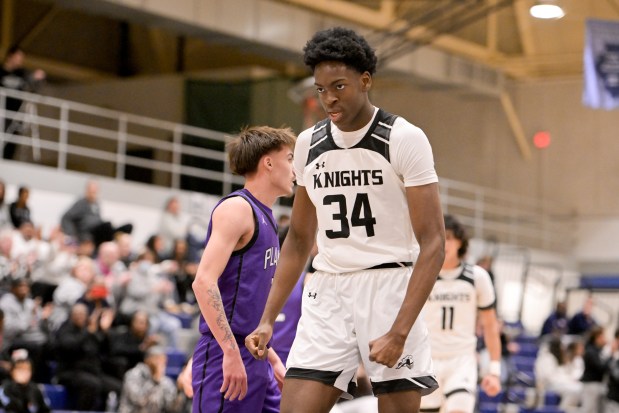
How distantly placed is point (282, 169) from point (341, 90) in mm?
1187

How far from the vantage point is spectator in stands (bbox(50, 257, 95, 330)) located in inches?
553

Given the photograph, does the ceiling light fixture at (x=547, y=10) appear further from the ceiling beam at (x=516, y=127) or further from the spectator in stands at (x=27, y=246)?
the ceiling beam at (x=516, y=127)

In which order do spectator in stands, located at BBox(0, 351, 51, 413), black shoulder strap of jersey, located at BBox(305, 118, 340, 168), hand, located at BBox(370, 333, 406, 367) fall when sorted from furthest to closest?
1. spectator in stands, located at BBox(0, 351, 51, 413)
2. black shoulder strap of jersey, located at BBox(305, 118, 340, 168)
3. hand, located at BBox(370, 333, 406, 367)

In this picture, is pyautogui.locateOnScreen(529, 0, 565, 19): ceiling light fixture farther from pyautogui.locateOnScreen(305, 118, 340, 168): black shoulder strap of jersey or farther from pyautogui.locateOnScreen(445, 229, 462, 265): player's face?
pyautogui.locateOnScreen(305, 118, 340, 168): black shoulder strap of jersey

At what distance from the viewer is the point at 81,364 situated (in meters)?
13.6

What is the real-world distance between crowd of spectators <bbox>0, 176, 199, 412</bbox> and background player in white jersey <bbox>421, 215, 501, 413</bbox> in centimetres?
513

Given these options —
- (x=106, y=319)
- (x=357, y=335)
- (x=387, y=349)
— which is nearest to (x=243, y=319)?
(x=357, y=335)

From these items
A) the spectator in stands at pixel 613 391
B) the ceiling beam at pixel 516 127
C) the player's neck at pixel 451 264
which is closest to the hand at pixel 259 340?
the player's neck at pixel 451 264

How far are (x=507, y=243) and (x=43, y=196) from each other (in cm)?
1402

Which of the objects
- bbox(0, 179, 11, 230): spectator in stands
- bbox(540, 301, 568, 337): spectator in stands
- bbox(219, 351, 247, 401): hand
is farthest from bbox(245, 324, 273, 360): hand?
bbox(540, 301, 568, 337): spectator in stands

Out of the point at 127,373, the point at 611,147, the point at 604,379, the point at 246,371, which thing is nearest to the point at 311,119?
the point at 604,379

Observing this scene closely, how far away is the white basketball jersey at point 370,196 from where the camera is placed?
5328 millimetres

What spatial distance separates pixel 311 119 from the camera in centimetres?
2134

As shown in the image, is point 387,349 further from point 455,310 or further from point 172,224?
point 172,224
